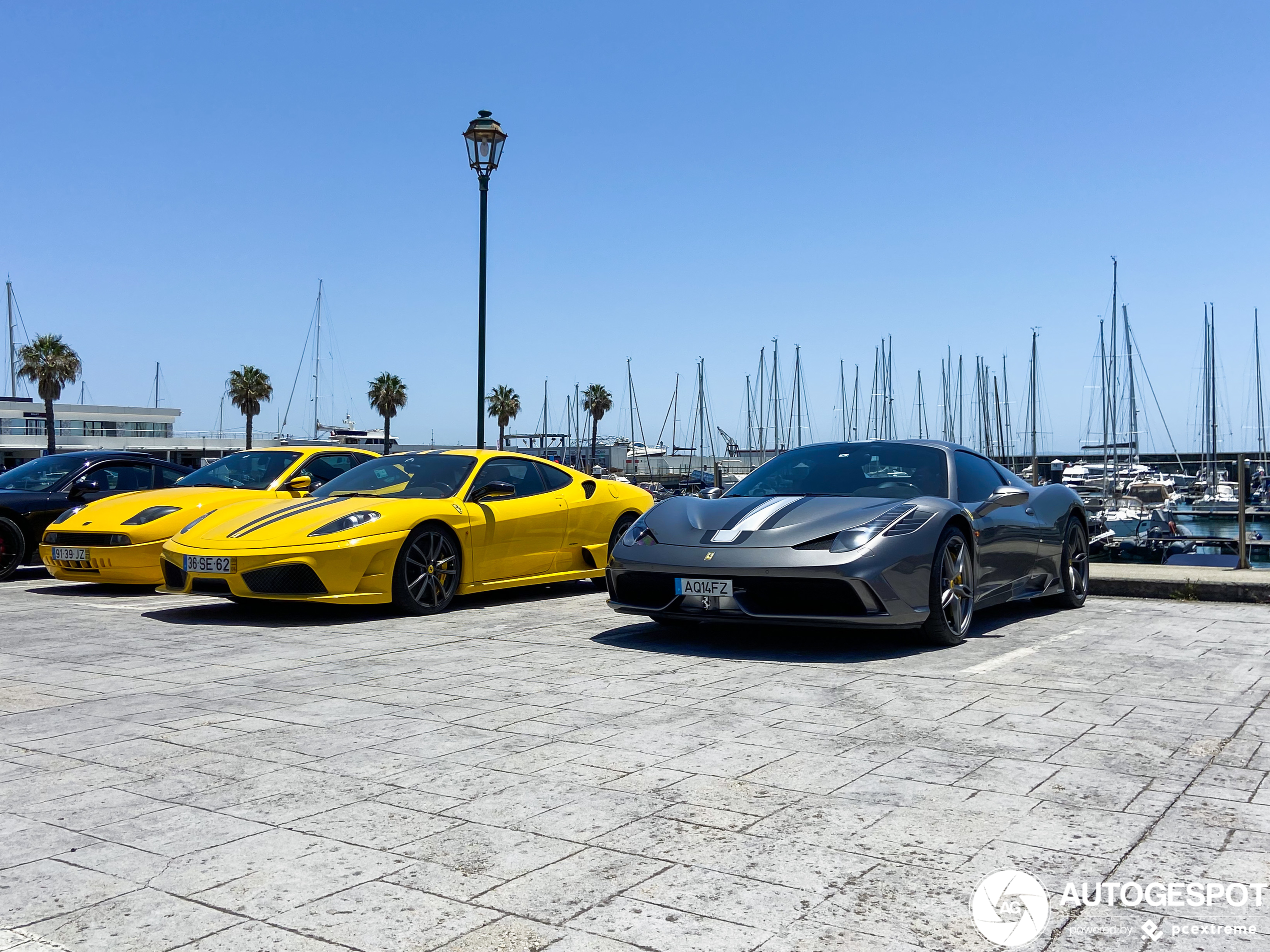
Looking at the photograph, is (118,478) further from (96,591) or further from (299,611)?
(299,611)

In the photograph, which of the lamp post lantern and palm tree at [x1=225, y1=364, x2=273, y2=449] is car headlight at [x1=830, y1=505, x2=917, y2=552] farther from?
palm tree at [x1=225, y1=364, x2=273, y2=449]

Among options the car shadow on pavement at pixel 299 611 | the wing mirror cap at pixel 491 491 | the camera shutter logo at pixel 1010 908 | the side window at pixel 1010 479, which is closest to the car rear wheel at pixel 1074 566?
the side window at pixel 1010 479

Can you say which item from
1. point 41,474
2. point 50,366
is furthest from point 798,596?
point 50,366

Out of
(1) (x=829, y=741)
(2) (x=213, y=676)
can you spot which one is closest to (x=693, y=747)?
(1) (x=829, y=741)

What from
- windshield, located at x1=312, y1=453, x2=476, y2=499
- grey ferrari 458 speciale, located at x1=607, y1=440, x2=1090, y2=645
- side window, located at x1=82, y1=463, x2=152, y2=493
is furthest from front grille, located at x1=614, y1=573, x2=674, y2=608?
side window, located at x1=82, y1=463, x2=152, y2=493

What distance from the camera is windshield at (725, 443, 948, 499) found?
21.9 ft

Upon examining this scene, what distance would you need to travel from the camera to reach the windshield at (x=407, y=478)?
8.25 metres

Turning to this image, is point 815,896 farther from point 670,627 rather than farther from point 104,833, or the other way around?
point 670,627

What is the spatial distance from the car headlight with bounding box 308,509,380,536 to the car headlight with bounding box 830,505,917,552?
340 centimetres

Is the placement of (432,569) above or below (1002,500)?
below

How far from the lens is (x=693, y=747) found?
389 cm

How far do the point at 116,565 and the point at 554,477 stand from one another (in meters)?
3.74

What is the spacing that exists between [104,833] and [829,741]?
2.38 metres

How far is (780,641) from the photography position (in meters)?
6.38
